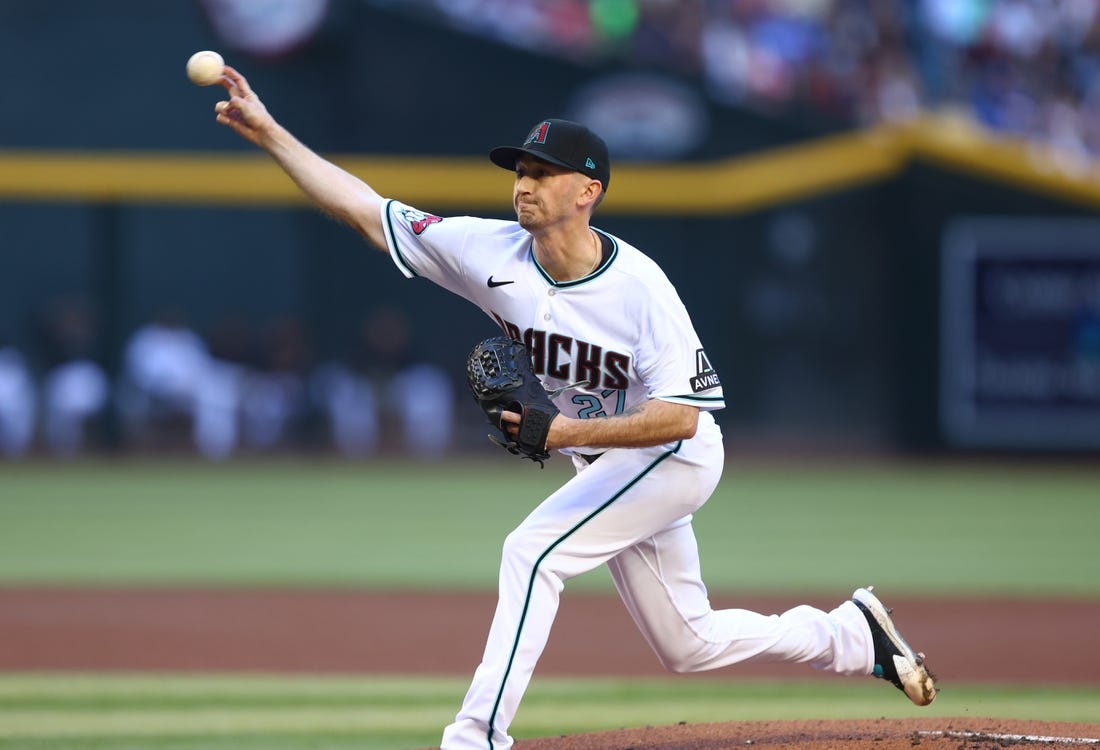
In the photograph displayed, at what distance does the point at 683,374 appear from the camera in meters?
4.12

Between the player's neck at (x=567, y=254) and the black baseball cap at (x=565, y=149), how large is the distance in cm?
17

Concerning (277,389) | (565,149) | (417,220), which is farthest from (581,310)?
(277,389)

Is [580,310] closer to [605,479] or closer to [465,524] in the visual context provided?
[605,479]

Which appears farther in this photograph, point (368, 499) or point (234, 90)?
point (368, 499)

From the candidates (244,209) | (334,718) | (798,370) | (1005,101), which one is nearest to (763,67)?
(1005,101)

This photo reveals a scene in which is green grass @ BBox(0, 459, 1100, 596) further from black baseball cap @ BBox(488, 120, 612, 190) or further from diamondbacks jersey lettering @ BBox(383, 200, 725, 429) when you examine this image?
black baseball cap @ BBox(488, 120, 612, 190)

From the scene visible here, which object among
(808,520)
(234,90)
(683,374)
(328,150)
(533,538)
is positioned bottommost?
(808,520)

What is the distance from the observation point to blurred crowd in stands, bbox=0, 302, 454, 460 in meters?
16.1

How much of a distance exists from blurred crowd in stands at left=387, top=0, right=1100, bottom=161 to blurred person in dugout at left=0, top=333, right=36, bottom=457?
6015mm

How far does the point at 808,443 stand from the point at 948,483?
3.42m

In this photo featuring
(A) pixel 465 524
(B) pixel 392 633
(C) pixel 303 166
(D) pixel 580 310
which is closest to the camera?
(D) pixel 580 310

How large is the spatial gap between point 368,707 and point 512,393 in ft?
6.91

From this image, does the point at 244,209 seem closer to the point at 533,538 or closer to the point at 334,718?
the point at 334,718

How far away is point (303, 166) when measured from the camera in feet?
14.2
